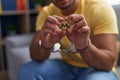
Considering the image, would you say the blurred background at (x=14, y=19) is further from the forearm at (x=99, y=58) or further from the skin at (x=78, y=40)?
the forearm at (x=99, y=58)

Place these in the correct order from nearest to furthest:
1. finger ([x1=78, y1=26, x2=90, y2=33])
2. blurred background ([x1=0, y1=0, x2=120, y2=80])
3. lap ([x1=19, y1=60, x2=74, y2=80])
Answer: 1. finger ([x1=78, y1=26, x2=90, y2=33])
2. lap ([x1=19, y1=60, x2=74, y2=80])
3. blurred background ([x1=0, y1=0, x2=120, y2=80])

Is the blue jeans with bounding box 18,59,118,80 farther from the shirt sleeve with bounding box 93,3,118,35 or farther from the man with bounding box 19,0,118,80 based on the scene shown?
the shirt sleeve with bounding box 93,3,118,35

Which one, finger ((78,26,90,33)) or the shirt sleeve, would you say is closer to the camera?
finger ((78,26,90,33))

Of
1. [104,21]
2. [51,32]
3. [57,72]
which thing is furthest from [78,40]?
[57,72]

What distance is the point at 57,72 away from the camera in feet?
4.28

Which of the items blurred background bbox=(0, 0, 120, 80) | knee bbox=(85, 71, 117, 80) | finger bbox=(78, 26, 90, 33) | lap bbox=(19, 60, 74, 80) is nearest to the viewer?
finger bbox=(78, 26, 90, 33)

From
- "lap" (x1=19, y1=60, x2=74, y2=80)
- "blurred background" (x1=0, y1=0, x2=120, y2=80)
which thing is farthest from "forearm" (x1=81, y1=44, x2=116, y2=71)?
"blurred background" (x1=0, y1=0, x2=120, y2=80)

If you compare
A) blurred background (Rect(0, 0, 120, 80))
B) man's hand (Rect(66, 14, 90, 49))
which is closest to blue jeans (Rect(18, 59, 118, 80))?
man's hand (Rect(66, 14, 90, 49))

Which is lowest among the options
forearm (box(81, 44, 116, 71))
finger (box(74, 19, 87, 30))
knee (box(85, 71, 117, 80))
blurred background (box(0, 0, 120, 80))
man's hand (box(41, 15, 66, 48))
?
blurred background (box(0, 0, 120, 80))

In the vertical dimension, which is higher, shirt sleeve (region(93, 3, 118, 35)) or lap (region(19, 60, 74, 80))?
shirt sleeve (region(93, 3, 118, 35))

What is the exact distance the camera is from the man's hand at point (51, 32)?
1041 millimetres

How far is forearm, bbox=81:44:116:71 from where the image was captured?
1.12 meters

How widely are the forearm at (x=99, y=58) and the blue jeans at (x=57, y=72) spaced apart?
0.03m

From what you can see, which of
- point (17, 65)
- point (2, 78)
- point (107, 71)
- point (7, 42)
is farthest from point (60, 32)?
point (2, 78)
